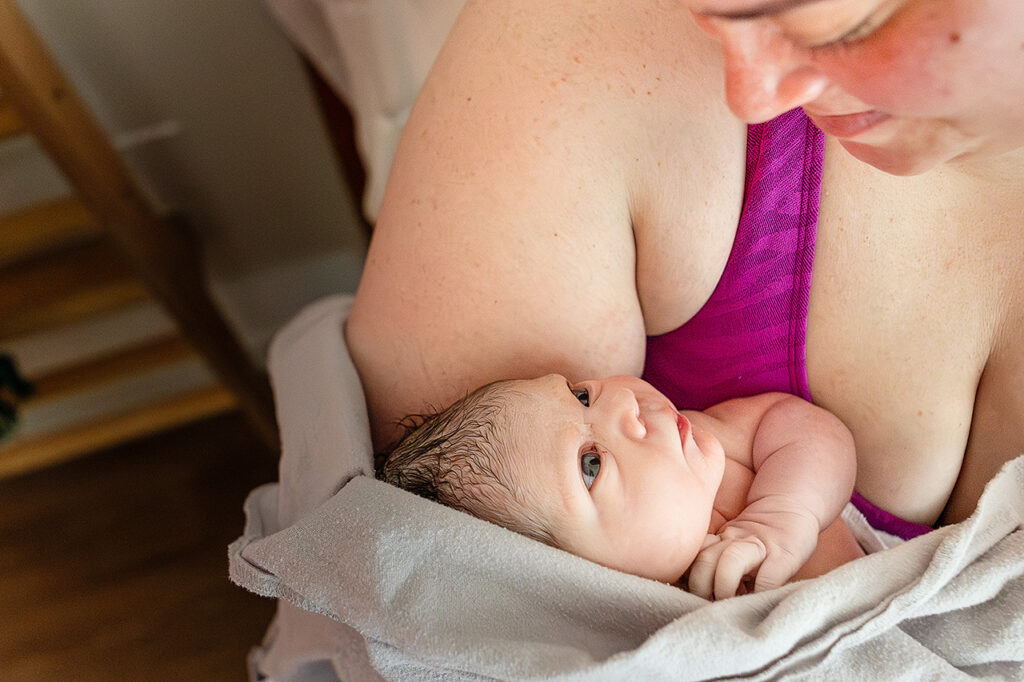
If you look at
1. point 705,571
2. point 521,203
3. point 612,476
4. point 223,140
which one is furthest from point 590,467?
point 223,140

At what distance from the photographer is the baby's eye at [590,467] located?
73 centimetres

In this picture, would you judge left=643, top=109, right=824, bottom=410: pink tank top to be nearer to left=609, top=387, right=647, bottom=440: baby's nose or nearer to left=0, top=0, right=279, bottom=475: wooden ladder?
left=609, top=387, right=647, bottom=440: baby's nose

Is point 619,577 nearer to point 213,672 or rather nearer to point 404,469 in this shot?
point 404,469

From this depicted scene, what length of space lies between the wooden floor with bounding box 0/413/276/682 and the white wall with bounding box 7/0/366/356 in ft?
1.17

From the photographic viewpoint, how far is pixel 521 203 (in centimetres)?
71

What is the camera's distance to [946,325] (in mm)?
677

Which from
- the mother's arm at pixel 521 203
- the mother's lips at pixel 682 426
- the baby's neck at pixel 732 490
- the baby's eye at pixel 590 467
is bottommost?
the baby's neck at pixel 732 490

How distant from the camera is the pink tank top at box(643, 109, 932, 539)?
68 centimetres

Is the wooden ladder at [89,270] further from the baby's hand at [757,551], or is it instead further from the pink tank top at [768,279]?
the baby's hand at [757,551]

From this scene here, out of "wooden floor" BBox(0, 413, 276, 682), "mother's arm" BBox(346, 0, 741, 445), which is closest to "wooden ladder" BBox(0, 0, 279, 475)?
"wooden floor" BBox(0, 413, 276, 682)

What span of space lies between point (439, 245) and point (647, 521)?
1.01ft

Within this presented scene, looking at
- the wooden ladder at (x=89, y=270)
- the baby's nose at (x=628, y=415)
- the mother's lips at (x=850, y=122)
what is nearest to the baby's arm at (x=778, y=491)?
the baby's nose at (x=628, y=415)

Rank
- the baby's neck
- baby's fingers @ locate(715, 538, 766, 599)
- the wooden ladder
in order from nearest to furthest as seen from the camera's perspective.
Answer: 1. baby's fingers @ locate(715, 538, 766, 599)
2. the baby's neck
3. the wooden ladder

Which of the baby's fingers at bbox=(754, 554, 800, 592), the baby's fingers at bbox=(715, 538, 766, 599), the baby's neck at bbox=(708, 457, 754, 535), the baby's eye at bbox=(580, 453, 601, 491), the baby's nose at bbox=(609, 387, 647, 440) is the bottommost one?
the baby's neck at bbox=(708, 457, 754, 535)
